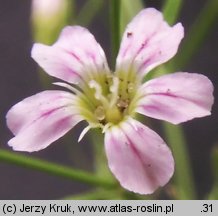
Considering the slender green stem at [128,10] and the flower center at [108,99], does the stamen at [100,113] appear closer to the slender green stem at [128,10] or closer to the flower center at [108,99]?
the flower center at [108,99]

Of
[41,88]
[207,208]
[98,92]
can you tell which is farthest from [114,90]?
[41,88]

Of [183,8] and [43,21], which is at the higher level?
[183,8]

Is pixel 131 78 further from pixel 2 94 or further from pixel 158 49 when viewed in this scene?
pixel 2 94

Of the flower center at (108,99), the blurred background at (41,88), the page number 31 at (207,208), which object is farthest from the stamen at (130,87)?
the blurred background at (41,88)

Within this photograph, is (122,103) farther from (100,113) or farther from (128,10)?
(128,10)

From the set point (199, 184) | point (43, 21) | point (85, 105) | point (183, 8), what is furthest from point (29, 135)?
point (183, 8)

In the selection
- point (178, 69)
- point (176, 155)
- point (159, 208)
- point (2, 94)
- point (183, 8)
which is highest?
point (183, 8)
